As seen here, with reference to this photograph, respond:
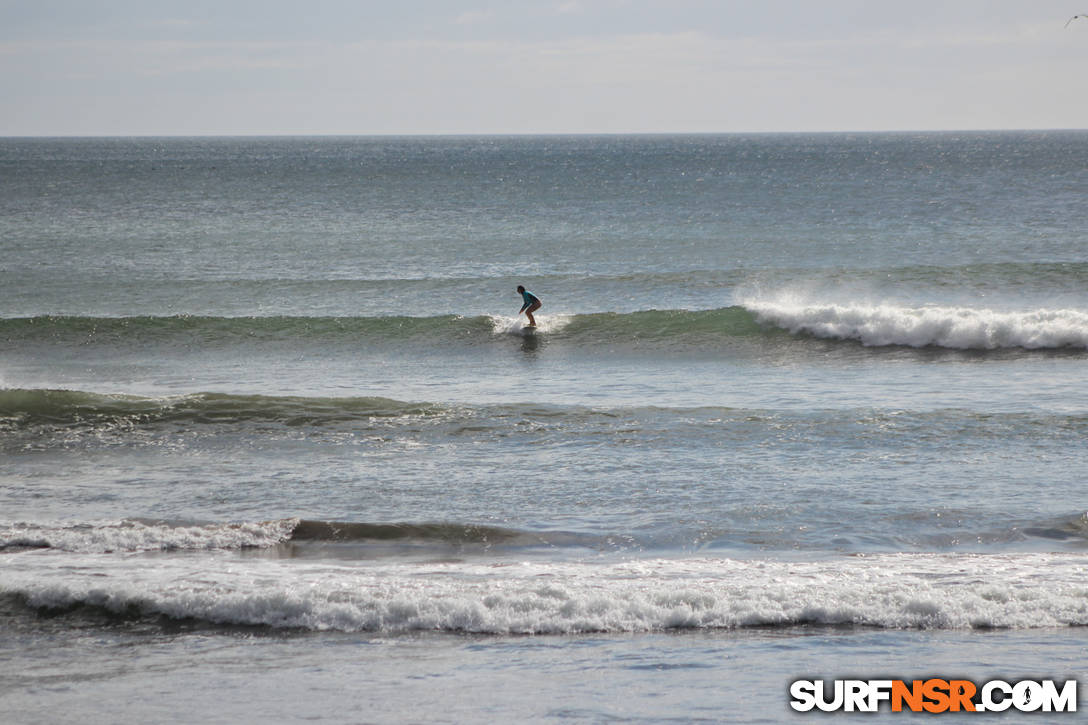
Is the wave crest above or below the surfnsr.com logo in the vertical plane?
above

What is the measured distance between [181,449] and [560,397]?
6.02m

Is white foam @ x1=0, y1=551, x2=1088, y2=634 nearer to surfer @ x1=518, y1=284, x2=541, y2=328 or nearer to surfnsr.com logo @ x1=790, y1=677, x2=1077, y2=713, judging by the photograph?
surfnsr.com logo @ x1=790, y1=677, x2=1077, y2=713

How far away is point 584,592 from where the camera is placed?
9.13 metres

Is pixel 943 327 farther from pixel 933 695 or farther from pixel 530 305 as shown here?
pixel 933 695

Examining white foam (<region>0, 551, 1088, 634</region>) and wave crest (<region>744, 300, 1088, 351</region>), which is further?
wave crest (<region>744, 300, 1088, 351</region>)

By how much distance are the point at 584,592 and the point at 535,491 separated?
3.44 m

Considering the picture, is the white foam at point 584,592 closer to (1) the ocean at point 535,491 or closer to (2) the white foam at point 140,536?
(1) the ocean at point 535,491

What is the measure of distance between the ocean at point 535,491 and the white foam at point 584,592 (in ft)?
0.11

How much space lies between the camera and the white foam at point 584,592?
8.70 meters

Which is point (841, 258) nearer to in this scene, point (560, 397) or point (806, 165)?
point (560, 397)

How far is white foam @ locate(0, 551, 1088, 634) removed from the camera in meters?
8.70

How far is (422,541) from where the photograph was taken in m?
11.1

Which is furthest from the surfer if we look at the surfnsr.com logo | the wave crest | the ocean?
the surfnsr.com logo

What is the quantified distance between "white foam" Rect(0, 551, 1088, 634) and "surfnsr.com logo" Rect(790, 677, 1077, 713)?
125 centimetres
